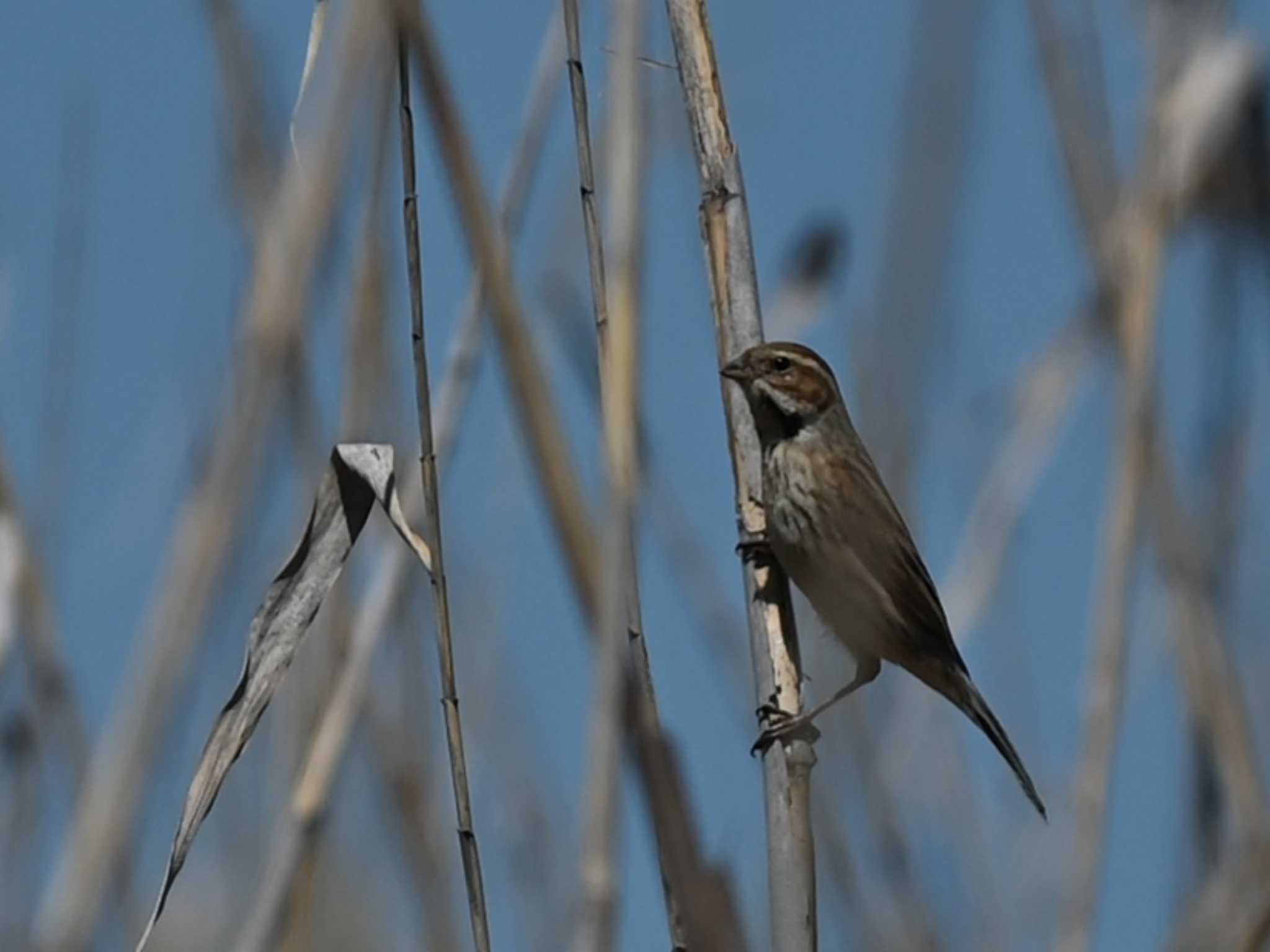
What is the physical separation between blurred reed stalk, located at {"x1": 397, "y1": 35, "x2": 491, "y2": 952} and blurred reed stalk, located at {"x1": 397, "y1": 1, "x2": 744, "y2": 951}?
4 centimetres

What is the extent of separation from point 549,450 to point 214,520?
87cm

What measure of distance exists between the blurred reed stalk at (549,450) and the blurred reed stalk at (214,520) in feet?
1.81

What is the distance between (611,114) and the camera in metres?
2.08

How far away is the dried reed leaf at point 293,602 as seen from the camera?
84.2 inches

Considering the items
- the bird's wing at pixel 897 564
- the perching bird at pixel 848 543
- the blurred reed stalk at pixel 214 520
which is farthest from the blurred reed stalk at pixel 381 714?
the bird's wing at pixel 897 564

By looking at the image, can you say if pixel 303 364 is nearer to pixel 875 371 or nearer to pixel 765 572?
pixel 765 572

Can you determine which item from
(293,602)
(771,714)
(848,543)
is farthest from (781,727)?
(848,543)

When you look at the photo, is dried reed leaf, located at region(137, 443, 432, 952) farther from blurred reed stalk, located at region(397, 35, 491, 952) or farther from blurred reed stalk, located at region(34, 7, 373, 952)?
blurred reed stalk, located at region(34, 7, 373, 952)

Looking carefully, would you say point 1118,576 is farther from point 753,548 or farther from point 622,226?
point 622,226

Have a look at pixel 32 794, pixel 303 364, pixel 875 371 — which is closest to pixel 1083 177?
pixel 875 371

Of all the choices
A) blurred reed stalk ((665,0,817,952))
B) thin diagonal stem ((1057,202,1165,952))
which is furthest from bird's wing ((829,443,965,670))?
blurred reed stalk ((665,0,817,952))

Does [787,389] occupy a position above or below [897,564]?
above

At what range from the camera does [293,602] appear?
218cm

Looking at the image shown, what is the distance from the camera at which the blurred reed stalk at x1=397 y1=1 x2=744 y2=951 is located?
55.5 inches
